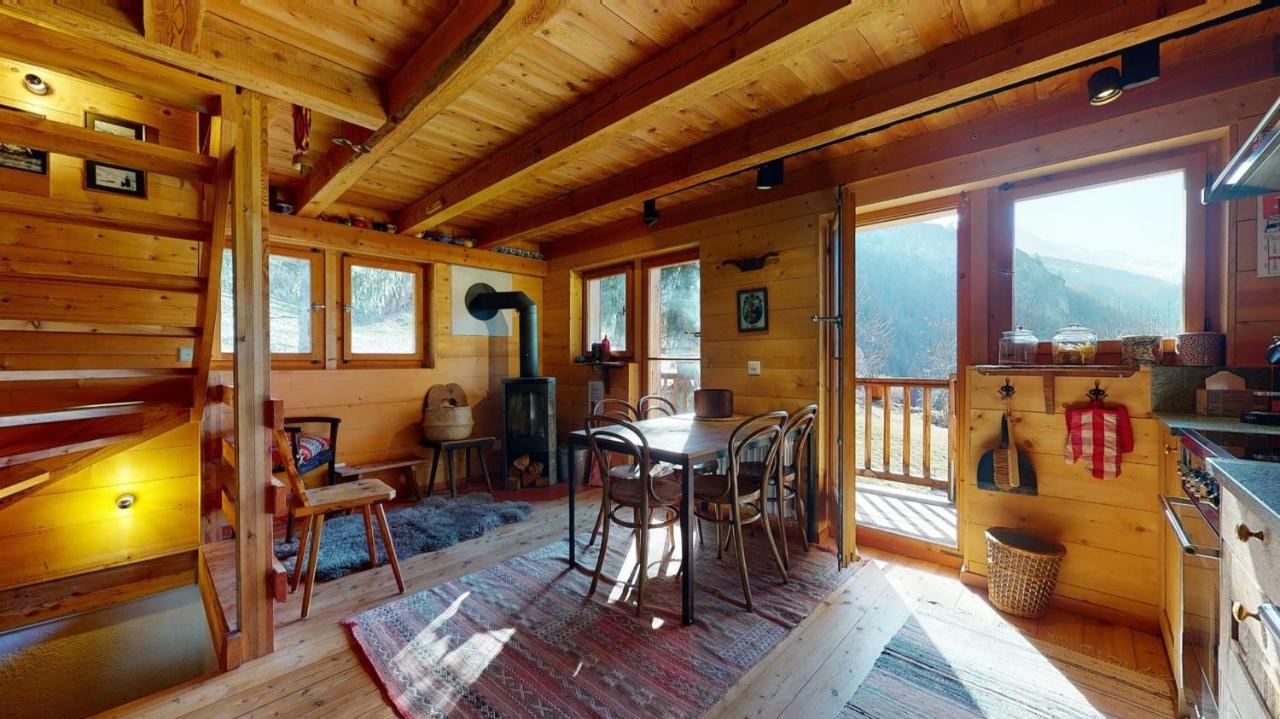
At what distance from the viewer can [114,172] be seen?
2.62 m

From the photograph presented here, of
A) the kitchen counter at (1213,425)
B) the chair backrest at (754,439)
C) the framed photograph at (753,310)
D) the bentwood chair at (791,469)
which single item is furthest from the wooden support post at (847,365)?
the kitchen counter at (1213,425)

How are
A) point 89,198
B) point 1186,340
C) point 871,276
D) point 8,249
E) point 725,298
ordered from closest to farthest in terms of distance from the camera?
point 1186,340
point 8,249
point 89,198
point 725,298
point 871,276

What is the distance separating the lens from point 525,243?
491 centimetres

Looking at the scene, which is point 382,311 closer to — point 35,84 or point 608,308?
point 608,308

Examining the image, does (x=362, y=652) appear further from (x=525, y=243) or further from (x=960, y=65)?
(x=525, y=243)

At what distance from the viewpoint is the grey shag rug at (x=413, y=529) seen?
2722 millimetres

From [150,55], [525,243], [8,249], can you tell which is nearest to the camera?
[150,55]

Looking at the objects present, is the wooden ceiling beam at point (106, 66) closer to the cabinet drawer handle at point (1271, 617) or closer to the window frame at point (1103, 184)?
the cabinet drawer handle at point (1271, 617)

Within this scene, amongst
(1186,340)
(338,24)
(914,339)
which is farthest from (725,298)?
(338,24)

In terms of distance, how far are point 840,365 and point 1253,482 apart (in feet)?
6.42

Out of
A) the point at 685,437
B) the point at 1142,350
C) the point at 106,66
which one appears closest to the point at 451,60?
the point at 106,66

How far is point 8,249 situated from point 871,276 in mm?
5592

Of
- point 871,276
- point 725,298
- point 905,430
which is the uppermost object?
point 871,276

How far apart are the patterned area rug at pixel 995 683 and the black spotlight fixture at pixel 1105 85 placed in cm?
220
